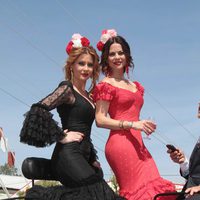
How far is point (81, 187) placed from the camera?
3.42 metres

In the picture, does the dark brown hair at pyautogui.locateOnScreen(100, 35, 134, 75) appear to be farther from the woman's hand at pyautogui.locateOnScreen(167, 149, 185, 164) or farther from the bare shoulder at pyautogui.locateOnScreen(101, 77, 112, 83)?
the woman's hand at pyautogui.locateOnScreen(167, 149, 185, 164)

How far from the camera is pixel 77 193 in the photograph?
3.40 metres

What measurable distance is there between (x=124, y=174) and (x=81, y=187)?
1.50 ft

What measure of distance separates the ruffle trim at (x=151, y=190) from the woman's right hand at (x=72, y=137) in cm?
61

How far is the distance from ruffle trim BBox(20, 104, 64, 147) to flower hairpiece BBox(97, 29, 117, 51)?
1.01 m

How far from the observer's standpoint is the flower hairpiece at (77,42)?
4086 mm

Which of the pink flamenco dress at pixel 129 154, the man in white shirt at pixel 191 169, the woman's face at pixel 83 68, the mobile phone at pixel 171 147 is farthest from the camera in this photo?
the woman's face at pixel 83 68

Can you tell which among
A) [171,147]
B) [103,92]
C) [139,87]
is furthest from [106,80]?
[171,147]

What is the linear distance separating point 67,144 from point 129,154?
543mm

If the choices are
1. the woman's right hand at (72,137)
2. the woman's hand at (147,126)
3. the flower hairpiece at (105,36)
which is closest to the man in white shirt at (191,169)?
the woman's hand at (147,126)

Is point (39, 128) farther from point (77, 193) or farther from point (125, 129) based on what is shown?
point (125, 129)

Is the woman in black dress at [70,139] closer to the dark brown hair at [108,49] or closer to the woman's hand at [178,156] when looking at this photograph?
the dark brown hair at [108,49]

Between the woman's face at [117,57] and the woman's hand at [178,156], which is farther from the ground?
the woman's face at [117,57]

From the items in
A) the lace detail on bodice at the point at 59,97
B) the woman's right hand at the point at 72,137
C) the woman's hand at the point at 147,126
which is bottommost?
the woman's right hand at the point at 72,137
